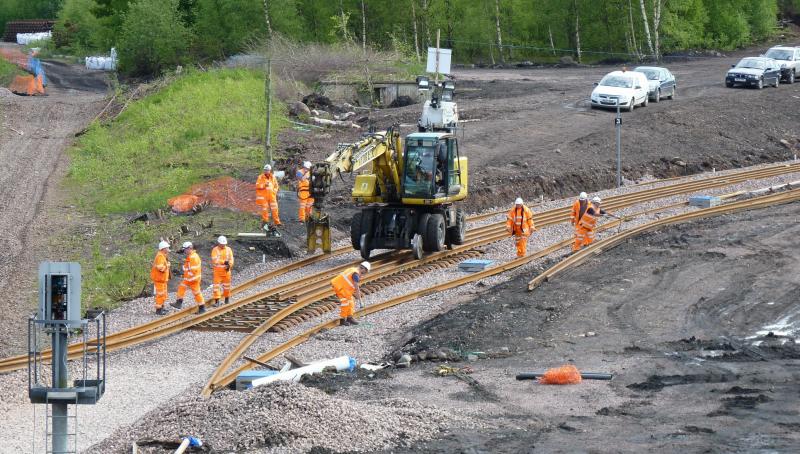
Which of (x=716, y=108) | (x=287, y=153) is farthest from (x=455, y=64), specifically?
(x=287, y=153)

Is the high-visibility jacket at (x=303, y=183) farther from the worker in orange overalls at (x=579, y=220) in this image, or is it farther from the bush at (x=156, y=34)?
the bush at (x=156, y=34)

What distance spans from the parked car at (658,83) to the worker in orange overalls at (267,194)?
826 inches

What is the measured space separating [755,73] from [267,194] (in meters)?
26.9

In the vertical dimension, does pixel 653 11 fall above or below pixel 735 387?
above

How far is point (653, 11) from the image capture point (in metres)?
59.4

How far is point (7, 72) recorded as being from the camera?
58156 millimetres

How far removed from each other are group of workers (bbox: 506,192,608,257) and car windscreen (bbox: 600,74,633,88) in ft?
59.7

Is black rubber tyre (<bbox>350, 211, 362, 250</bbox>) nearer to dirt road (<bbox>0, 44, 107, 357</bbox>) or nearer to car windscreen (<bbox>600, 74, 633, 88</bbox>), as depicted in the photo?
dirt road (<bbox>0, 44, 107, 357</bbox>)

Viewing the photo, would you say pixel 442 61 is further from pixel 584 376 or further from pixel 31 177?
pixel 584 376

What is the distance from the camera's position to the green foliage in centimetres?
3416

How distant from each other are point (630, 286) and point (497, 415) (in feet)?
27.5

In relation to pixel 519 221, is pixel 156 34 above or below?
above

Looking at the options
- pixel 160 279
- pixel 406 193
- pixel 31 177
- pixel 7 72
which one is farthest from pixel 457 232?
pixel 7 72

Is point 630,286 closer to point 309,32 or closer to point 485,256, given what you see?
point 485,256
